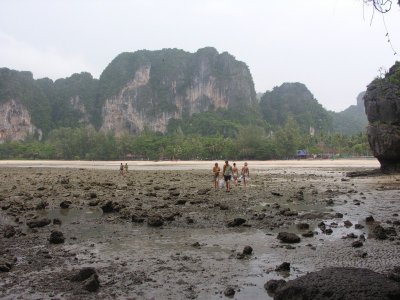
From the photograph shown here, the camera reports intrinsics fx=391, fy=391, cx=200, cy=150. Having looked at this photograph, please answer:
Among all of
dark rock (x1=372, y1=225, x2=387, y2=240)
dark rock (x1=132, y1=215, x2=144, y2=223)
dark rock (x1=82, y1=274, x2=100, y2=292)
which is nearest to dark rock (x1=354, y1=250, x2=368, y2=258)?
dark rock (x1=372, y1=225, x2=387, y2=240)

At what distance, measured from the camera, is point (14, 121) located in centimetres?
19025

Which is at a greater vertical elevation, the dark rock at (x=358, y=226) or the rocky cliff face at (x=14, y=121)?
the rocky cliff face at (x=14, y=121)

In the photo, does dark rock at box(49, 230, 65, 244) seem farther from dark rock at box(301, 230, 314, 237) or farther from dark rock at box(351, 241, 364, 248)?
dark rock at box(351, 241, 364, 248)

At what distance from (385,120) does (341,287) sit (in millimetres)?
27416

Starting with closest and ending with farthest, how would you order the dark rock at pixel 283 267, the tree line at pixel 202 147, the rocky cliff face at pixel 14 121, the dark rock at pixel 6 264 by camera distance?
1. the dark rock at pixel 283 267
2. the dark rock at pixel 6 264
3. the tree line at pixel 202 147
4. the rocky cliff face at pixel 14 121

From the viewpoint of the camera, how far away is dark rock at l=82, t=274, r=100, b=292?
5957 millimetres

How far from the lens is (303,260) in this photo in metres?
7.42

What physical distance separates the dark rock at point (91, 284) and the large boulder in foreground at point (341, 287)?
2.74 meters

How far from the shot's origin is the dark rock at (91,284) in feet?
19.5

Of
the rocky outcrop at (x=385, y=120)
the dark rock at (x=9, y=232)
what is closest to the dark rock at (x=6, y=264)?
the dark rock at (x=9, y=232)

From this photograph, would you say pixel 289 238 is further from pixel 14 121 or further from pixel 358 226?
pixel 14 121

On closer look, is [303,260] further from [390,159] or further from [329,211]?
[390,159]

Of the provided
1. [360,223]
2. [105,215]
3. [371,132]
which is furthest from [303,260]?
[371,132]

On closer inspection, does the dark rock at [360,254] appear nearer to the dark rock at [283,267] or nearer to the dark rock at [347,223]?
the dark rock at [283,267]
